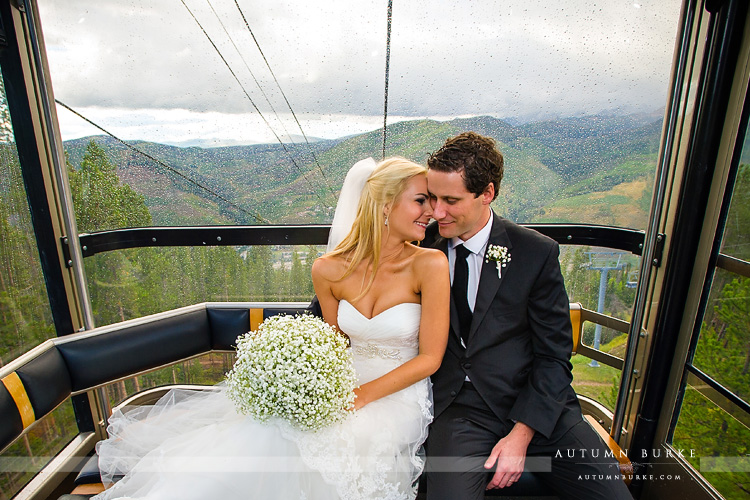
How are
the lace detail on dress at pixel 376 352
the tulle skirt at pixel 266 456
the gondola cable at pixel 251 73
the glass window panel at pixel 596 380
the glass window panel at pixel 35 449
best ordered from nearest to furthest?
the tulle skirt at pixel 266 456
the lace detail on dress at pixel 376 352
the glass window panel at pixel 35 449
the gondola cable at pixel 251 73
the glass window panel at pixel 596 380

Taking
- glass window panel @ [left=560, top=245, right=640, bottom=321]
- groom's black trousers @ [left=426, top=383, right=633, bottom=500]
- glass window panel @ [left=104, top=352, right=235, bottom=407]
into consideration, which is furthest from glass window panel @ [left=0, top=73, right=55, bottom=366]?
glass window panel @ [left=560, top=245, right=640, bottom=321]

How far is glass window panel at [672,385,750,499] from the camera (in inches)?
65.3

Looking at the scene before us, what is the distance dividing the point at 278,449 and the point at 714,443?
1910 mm

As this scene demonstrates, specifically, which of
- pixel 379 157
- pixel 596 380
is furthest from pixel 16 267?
pixel 596 380

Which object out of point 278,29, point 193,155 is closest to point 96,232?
point 193,155

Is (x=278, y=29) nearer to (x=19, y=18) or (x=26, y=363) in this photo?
(x=19, y=18)

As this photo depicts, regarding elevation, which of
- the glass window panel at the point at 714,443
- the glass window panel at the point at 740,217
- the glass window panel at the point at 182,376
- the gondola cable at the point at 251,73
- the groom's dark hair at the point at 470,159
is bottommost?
the glass window panel at the point at 182,376

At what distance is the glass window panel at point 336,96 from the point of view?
2.27 m

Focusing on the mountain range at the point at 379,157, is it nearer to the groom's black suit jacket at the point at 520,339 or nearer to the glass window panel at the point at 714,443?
the groom's black suit jacket at the point at 520,339

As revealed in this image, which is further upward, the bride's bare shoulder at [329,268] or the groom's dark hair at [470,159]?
the groom's dark hair at [470,159]

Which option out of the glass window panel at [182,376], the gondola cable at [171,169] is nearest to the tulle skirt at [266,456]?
the glass window panel at [182,376]

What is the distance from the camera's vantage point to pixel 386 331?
6.17 feet

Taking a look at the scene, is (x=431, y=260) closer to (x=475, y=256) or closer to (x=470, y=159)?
(x=475, y=256)

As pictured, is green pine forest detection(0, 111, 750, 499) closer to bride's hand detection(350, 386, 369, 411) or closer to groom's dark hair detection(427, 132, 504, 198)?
groom's dark hair detection(427, 132, 504, 198)
